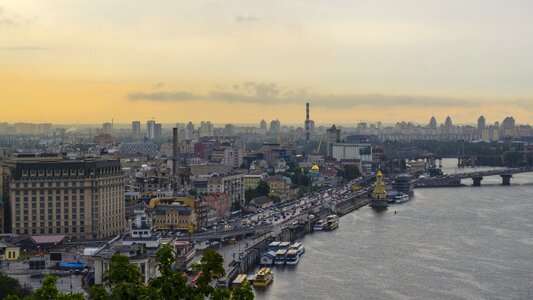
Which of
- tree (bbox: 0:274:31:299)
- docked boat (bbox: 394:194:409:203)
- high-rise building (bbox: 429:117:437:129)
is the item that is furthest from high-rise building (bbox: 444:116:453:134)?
tree (bbox: 0:274:31:299)

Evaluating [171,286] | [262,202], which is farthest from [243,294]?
[262,202]

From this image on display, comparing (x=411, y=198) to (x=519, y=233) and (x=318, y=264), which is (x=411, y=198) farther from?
(x=318, y=264)

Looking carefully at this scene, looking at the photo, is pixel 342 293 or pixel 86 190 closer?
pixel 342 293

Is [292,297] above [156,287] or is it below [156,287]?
below

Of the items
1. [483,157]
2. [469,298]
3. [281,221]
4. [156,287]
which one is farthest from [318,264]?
[483,157]

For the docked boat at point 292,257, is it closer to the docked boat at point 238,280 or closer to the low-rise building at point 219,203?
the docked boat at point 238,280

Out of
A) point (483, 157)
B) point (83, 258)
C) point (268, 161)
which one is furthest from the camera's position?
point (483, 157)

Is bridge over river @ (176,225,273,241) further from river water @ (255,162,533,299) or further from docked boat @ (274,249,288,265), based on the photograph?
docked boat @ (274,249,288,265)

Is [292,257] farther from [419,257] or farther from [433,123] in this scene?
[433,123]
